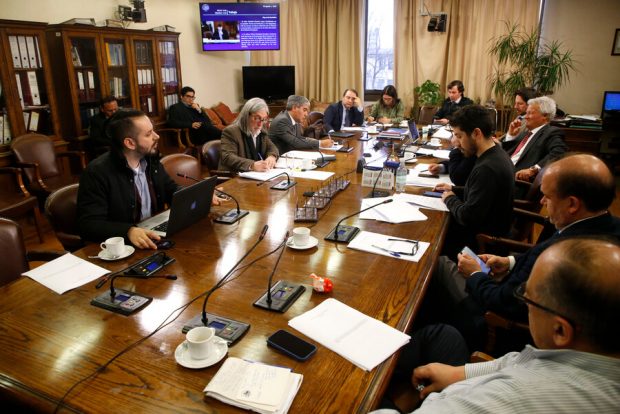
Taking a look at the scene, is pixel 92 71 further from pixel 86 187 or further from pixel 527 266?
pixel 527 266

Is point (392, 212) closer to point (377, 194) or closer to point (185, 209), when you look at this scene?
point (377, 194)

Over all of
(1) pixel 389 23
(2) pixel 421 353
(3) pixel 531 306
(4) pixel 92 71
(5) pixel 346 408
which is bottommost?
(2) pixel 421 353

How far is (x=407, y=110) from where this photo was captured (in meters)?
7.01

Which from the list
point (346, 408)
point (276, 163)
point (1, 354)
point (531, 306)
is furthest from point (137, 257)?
point (276, 163)

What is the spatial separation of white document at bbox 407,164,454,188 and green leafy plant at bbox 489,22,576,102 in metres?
3.59

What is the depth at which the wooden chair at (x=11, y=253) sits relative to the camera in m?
1.71

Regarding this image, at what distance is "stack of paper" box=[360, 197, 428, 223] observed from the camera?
2094 millimetres

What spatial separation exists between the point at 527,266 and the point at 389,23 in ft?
20.6

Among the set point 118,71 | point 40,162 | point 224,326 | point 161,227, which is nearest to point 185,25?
point 118,71

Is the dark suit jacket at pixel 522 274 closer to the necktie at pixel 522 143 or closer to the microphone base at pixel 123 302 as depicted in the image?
the microphone base at pixel 123 302

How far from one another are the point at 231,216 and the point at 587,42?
6206 millimetres

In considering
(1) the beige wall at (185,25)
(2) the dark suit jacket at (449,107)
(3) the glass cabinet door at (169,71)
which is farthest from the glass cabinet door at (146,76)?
(2) the dark suit jacket at (449,107)

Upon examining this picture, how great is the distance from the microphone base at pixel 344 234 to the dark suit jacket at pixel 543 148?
78.6 inches

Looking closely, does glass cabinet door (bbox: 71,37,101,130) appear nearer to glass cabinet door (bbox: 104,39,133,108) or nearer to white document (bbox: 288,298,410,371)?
glass cabinet door (bbox: 104,39,133,108)
